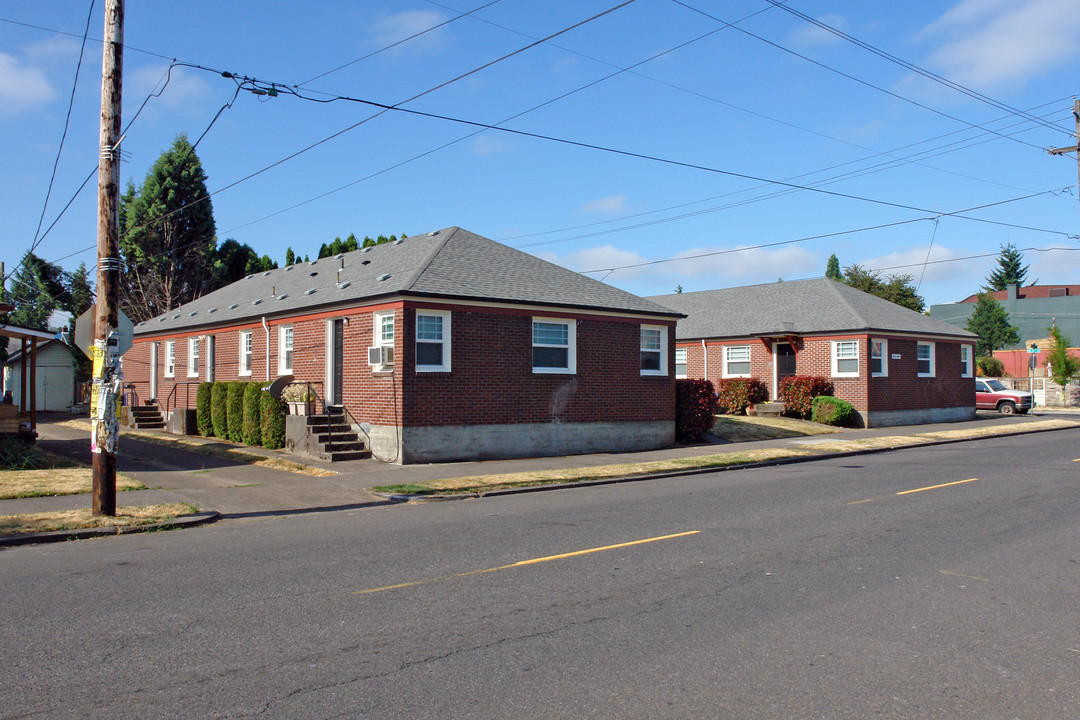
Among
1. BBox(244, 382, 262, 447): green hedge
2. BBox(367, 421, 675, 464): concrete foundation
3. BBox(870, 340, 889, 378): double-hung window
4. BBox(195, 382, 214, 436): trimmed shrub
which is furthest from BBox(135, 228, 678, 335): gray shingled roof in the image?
BBox(870, 340, 889, 378): double-hung window

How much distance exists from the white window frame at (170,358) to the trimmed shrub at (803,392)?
2368 centimetres

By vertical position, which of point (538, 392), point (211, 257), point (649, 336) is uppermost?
point (211, 257)

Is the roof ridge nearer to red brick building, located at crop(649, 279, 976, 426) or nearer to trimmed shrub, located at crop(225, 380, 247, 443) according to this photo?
trimmed shrub, located at crop(225, 380, 247, 443)

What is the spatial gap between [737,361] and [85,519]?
2776 centimetres

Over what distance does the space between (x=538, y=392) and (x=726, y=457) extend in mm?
4876

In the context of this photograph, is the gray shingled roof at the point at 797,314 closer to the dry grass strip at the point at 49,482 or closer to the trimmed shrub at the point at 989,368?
the dry grass strip at the point at 49,482

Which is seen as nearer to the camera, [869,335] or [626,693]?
[626,693]

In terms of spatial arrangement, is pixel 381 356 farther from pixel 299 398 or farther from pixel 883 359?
pixel 883 359

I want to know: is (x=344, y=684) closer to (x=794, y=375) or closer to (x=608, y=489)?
(x=608, y=489)

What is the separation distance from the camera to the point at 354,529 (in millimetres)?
10570

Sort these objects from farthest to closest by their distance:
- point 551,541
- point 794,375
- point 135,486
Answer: point 794,375 < point 135,486 < point 551,541

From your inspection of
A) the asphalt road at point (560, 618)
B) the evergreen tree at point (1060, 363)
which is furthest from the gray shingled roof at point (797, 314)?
the asphalt road at point (560, 618)

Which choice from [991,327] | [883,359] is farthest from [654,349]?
[991,327]

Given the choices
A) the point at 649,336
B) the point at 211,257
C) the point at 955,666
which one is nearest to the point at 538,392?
the point at 649,336
